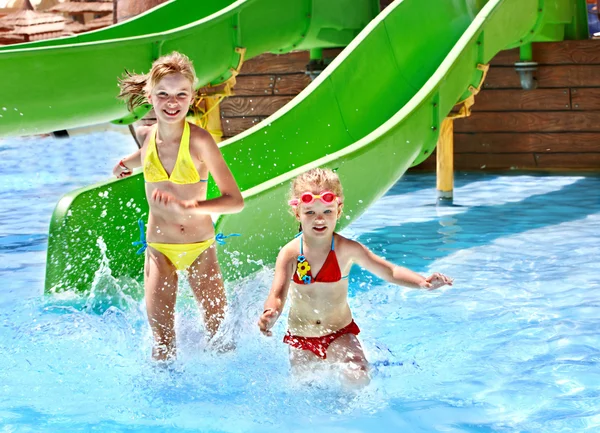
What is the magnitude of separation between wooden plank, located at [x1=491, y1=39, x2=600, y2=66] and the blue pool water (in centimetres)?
242

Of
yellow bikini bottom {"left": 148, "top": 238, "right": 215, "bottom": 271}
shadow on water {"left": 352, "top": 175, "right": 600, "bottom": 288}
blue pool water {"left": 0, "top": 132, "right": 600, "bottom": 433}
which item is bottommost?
blue pool water {"left": 0, "top": 132, "right": 600, "bottom": 433}

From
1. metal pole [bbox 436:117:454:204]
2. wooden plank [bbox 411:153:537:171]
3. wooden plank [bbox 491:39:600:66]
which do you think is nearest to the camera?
metal pole [bbox 436:117:454:204]

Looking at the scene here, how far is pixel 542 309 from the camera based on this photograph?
4.21 m

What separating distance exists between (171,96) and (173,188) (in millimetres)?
326

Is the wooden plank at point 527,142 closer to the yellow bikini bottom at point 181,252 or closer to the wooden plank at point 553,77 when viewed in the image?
the wooden plank at point 553,77

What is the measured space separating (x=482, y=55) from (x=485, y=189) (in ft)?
5.50

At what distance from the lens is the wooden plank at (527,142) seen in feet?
26.7

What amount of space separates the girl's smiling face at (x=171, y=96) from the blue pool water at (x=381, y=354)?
0.79 m

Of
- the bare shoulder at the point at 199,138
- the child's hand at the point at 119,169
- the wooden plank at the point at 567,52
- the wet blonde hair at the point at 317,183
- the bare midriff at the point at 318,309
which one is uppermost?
the wooden plank at the point at 567,52

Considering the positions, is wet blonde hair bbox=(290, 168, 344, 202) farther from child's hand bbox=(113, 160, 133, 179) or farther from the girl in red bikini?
child's hand bbox=(113, 160, 133, 179)

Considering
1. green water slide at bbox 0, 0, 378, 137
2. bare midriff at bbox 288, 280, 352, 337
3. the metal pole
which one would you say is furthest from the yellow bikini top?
the metal pole

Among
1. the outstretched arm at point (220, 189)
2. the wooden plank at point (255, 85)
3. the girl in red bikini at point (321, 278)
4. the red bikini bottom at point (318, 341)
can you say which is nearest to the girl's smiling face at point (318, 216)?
the girl in red bikini at point (321, 278)

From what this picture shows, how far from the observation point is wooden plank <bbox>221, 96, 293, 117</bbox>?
8836 mm

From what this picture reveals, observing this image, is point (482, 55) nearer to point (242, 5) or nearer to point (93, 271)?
point (242, 5)
